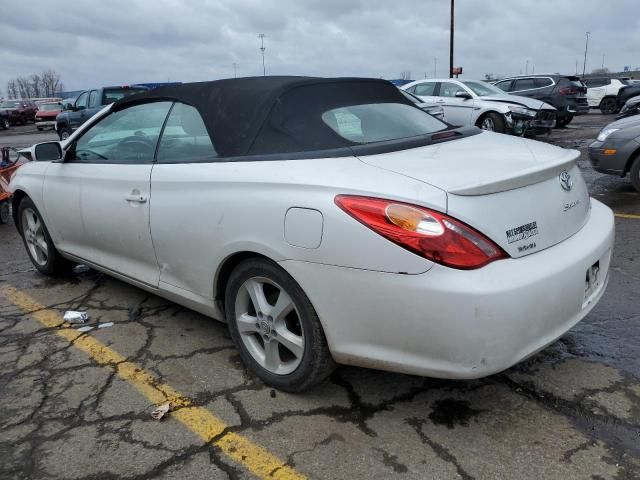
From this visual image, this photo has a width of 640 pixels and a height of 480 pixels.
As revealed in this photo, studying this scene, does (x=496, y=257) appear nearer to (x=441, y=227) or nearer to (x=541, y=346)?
(x=441, y=227)

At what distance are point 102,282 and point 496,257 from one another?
137 inches

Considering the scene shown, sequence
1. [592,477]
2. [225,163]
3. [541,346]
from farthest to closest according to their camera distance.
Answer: [225,163] < [541,346] < [592,477]

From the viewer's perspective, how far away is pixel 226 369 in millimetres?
3021

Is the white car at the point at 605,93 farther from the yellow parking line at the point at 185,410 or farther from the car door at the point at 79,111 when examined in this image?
the yellow parking line at the point at 185,410

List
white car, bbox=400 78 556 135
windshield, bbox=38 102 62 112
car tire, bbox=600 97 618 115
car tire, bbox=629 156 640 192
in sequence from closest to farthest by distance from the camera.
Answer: car tire, bbox=629 156 640 192
white car, bbox=400 78 556 135
car tire, bbox=600 97 618 115
windshield, bbox=38 102 62 112

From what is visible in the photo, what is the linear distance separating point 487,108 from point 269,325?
1138 cm

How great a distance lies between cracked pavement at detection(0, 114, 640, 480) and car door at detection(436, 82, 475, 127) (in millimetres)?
10269

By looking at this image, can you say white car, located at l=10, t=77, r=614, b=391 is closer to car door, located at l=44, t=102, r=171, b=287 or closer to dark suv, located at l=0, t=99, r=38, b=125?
car door, located at l=44, t=102, r=171, b=287

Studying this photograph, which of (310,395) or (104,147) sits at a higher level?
(104,147)

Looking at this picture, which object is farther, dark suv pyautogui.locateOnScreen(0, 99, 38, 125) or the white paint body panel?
dark suv pyautogui.locateOnScreen(0, 99, 38, 125)

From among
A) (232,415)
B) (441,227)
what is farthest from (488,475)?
(232,415)

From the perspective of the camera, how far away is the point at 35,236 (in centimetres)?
470

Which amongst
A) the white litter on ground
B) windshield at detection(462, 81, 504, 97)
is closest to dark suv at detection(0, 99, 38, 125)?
windshield at detection(462, 81, 504, 97)

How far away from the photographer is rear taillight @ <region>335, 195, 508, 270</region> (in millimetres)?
2070
